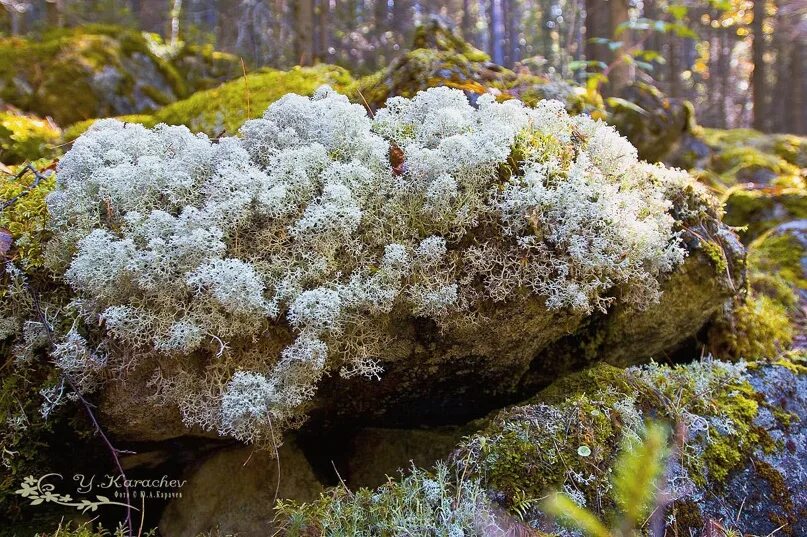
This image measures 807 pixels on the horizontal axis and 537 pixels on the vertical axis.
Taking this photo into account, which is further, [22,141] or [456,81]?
[22,141]

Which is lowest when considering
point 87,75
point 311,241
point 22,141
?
point 311,241

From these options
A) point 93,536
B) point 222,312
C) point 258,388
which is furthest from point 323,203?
point 93,536

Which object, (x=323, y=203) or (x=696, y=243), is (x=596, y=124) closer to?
(x=696, y=243)

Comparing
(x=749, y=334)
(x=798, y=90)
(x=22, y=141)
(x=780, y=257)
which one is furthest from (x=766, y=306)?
(x=798, y=90)

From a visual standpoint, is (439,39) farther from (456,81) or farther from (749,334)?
(749,334)

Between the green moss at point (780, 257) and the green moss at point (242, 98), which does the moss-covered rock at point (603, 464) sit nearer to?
the green moss at point (780, 257)

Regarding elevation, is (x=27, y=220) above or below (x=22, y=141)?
below
